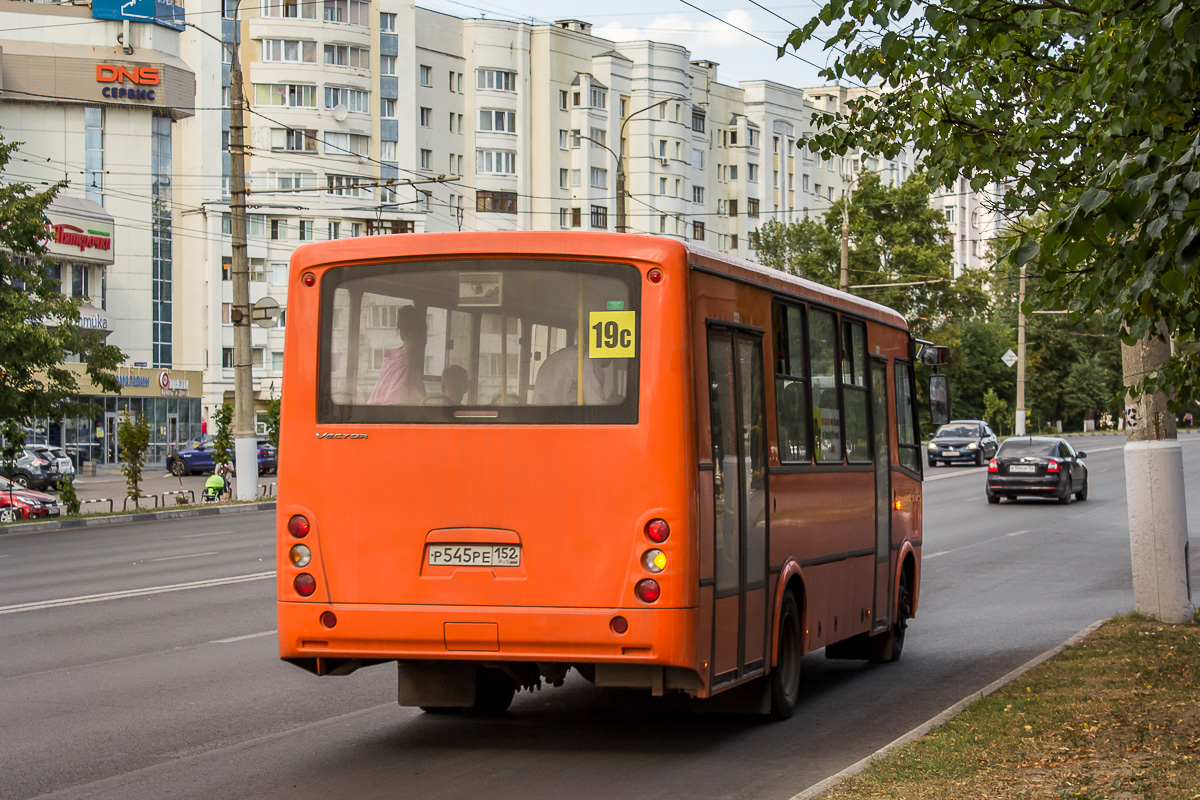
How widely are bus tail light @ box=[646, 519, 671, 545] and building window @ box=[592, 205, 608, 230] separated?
276ft

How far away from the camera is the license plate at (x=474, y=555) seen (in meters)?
7.67

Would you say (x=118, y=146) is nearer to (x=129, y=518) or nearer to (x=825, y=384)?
(x=129, y=518)

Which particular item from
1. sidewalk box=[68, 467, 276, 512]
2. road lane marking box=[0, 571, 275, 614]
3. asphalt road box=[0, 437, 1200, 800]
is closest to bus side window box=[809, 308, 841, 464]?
asphalt road box=[0, 437, 1200, 800]

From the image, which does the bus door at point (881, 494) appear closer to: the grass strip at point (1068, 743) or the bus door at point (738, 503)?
the grass strip at point (1068, 743)

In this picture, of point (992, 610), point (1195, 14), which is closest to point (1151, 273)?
point (1195, 14)

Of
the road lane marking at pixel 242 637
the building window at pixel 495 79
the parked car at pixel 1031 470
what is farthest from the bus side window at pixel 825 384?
the building window at pixel 495 79

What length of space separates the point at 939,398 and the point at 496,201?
2998 inches

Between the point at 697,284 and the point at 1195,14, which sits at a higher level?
the point at 1195,14

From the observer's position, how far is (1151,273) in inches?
225

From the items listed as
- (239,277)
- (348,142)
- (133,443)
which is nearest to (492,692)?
(133,443)

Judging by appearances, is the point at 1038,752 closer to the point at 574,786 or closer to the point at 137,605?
the point at 574,786

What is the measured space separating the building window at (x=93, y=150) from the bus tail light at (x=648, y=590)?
67603 mm

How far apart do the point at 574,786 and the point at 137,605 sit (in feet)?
30.0

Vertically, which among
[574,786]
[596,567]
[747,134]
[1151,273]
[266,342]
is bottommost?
[574,786]
